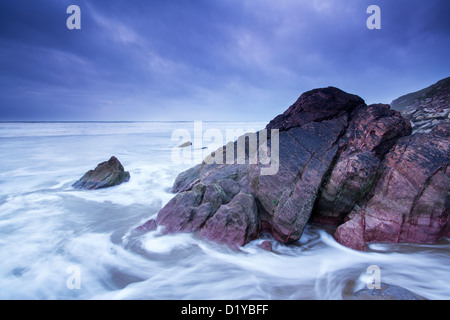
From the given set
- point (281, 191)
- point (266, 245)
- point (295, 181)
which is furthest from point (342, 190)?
point (266, 245)

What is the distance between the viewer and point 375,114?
619 cm

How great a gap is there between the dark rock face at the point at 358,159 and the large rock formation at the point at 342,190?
0.07 ft

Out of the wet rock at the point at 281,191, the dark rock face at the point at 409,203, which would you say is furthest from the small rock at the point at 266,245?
the dark rock face at the point at 409,203

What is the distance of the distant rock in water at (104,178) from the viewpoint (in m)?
9.39

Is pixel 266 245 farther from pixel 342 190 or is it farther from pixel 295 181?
pixel 342 190

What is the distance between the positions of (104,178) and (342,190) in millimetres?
9195

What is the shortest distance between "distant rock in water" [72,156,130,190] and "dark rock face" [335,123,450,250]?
28.9ft

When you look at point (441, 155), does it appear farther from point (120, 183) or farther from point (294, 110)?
point (120, 183)

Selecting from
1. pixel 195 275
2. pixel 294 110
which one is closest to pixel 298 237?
pixel 195 275

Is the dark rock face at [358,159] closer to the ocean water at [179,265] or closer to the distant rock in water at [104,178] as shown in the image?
the ocean water at [179,265]

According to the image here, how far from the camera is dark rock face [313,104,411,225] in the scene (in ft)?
17.4

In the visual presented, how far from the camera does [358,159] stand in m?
5.39

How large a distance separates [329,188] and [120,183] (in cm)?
861

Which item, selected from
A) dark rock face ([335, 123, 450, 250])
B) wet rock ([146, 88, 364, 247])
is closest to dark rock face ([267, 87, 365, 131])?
wet rock ([146, 88, 364, 247])
